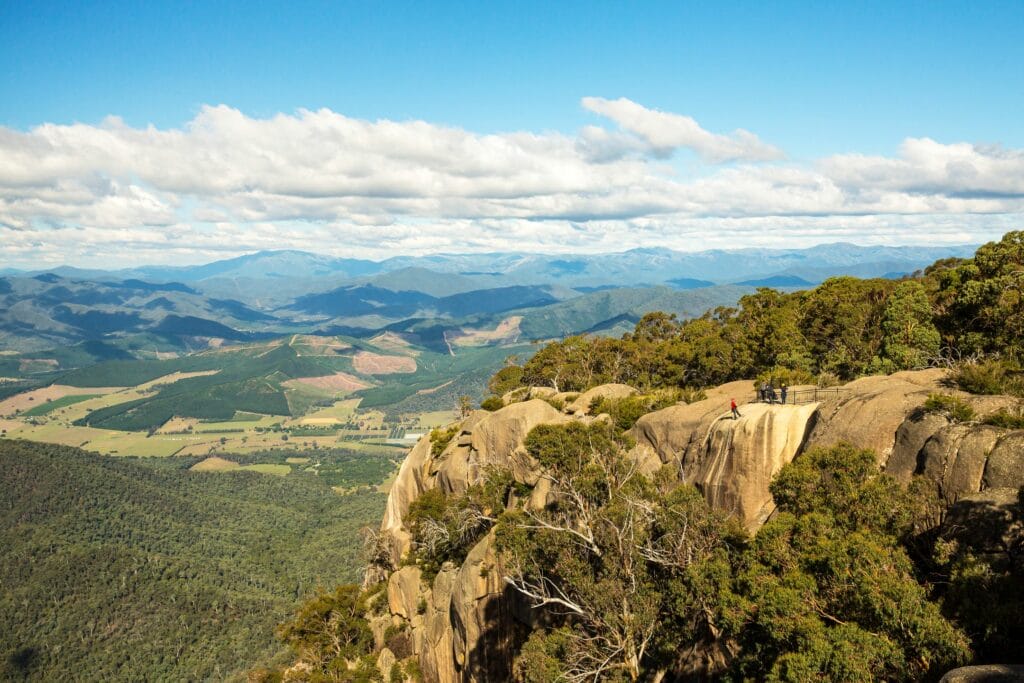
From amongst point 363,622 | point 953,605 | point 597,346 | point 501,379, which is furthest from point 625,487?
point 501,379

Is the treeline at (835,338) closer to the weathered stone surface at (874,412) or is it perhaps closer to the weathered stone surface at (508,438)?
the weathered stone surface at (874,412)

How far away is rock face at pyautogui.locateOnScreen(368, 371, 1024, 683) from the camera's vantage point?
71.3ft

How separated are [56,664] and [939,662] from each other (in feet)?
558

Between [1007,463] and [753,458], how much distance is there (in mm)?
10122

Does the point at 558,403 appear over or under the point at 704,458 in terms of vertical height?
Answer: under

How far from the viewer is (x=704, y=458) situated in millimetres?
31312

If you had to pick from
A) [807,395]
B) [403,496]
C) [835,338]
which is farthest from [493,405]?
[835,338]

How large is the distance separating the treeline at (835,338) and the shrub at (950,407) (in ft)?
10.6

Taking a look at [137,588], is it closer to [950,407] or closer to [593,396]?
[593,396]

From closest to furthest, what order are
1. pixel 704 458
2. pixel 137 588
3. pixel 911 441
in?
pixel 911 441 < pixel 704 458 < pixel 137 588

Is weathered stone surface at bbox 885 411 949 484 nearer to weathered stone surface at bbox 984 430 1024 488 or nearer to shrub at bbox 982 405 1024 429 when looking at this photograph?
shrub at bbox 982 405 1024 429

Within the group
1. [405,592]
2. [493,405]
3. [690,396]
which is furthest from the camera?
[493,405]

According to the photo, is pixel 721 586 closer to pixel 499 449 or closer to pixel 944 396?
pixel 944 396

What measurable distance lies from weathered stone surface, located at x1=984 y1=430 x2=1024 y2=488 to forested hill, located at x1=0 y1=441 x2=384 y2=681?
131372 millimetres
